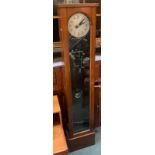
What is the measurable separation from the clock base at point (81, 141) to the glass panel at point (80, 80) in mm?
81

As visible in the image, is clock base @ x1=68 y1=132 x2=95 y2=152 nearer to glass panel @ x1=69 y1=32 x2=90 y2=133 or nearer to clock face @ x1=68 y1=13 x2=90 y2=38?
glass panel @ x1=69 y1=32 x2=90 y2=133

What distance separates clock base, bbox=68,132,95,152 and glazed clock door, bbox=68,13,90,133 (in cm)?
8

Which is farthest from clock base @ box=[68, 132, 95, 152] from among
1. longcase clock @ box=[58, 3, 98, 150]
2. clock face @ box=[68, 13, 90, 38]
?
clock face @ box=[68, 13, 90, 38]

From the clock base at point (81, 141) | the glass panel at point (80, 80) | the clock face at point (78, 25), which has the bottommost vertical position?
the clock base at point (81, 141)

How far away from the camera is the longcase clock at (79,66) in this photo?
1796 mm

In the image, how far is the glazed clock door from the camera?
185 cm

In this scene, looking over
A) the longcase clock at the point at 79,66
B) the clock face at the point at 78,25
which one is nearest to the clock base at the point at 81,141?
the longcase clock at the point at 79,66

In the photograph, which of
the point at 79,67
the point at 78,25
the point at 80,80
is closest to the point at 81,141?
the point at 80,80

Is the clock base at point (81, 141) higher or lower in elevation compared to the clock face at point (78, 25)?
lower

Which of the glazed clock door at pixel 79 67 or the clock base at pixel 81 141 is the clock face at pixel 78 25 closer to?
the glazed clock door at pixel 79 67
